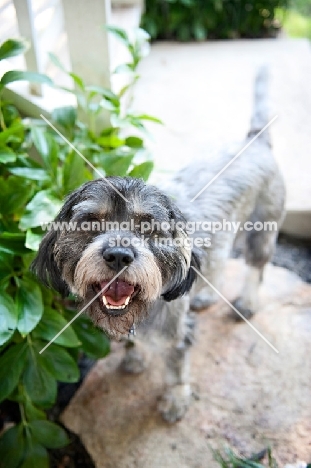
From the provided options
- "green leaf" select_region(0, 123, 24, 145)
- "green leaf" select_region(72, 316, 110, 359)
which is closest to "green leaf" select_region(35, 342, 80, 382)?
"green leaf" select_region(72, 316, 110, 359)

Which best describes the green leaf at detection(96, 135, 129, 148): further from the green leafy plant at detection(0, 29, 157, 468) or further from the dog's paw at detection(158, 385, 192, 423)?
A: the dog's paw at detection(158, 385, 192, 423)

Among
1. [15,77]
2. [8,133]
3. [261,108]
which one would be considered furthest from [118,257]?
[261,108]

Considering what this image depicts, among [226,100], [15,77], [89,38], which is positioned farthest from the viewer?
[226,100]

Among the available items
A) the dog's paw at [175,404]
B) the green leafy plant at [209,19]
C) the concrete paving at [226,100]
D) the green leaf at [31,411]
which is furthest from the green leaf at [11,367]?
the green leafy plant at [209,19]

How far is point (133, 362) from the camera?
7.59 feet

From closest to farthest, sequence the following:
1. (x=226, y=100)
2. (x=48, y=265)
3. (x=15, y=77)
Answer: (x=48, y=265)
(x=15, y=77)
(x=226, y=100)

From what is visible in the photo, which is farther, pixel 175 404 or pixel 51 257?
pixel 175 404

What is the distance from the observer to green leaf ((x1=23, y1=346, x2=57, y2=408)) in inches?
69.8

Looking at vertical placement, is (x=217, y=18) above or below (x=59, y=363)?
above

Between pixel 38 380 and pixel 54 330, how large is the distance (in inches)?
7.9

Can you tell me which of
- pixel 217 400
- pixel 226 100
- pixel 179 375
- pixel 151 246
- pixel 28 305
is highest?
pixel 151 246

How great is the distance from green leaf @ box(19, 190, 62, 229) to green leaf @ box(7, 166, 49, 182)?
0.08 meters

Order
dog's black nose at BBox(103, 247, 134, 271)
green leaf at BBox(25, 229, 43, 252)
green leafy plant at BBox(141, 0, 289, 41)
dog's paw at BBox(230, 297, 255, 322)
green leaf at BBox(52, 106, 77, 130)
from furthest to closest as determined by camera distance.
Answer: green leafy plant at BBox(141, 0, 289, 41), dog's paw at BBox(230, 297, 255, 322), green leaf at BBox(52, 106, 77, 130), green leaf at BBox(25, 229, 43, 252), dog's black nose at BBox(103, 247, 134, 271)

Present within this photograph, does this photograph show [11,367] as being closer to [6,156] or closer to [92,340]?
[92,340]
